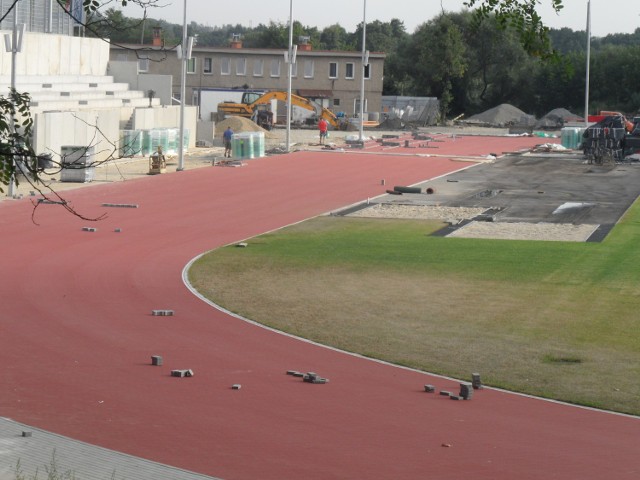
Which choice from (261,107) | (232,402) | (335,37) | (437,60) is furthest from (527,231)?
(335,37)

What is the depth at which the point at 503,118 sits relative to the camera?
99875mm

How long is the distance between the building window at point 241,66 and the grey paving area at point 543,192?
44560 millimetres

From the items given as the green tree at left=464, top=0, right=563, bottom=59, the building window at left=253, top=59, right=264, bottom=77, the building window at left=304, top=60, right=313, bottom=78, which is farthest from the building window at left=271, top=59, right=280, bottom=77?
the green tree at left=464, top=0, right=563, bottom=59

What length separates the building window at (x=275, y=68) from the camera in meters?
99.4

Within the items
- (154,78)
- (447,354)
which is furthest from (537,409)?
(154,78)

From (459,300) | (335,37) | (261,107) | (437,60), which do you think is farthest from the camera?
(335,37)

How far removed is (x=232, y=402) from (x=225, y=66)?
87548mm

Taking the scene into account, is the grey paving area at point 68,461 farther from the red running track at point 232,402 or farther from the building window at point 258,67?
the building window at point 258,67

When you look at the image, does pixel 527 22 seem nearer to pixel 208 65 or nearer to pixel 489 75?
pixel 208 65

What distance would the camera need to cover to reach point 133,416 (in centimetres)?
1390

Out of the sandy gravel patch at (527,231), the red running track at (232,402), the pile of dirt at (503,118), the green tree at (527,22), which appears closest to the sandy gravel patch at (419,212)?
the sandy gravel patch at (527,231)

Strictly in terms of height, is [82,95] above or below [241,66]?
below

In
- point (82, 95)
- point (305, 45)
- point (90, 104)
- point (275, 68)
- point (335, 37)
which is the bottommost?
point (90, 104)

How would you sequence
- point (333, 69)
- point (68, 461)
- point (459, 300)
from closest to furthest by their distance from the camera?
point (68, 461)
point (459, 300)
point (333, 69)
